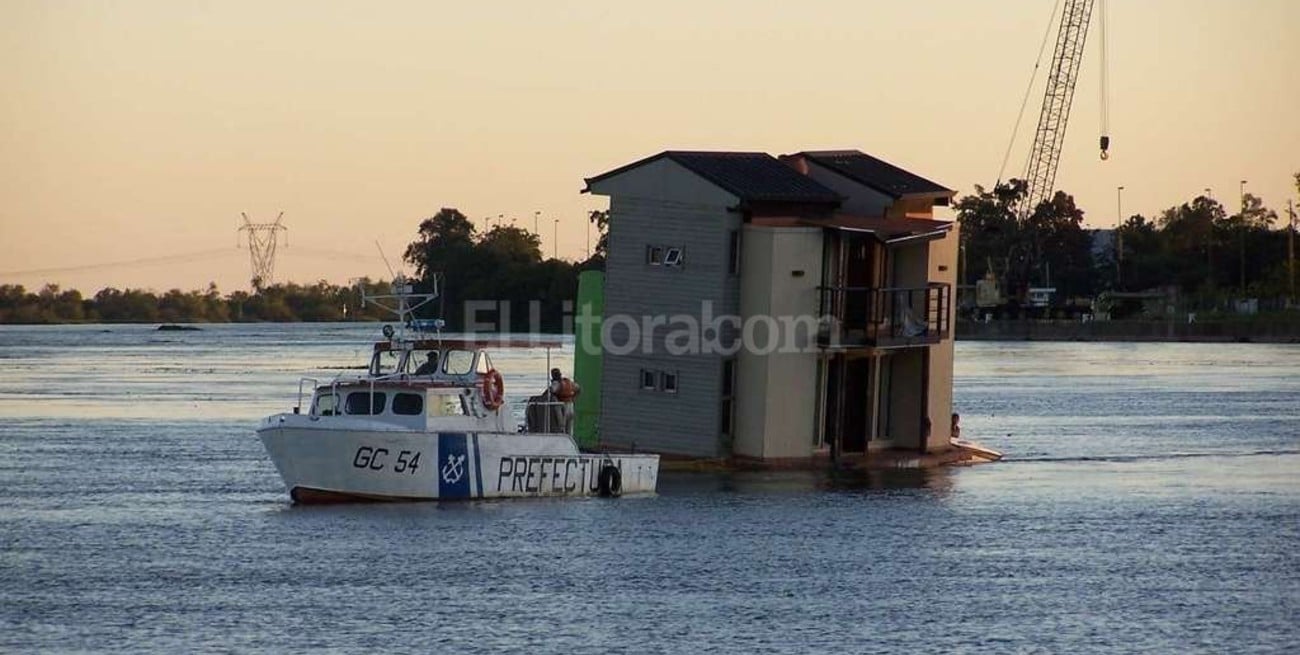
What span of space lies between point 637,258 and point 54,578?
66.6 feet

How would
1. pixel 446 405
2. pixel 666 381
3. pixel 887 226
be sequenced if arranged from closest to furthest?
pixel 446 405, pixel 666 381, pixel 887 226

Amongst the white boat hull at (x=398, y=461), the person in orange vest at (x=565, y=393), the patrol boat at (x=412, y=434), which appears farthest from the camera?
the person in orange vest at (x=565, y=393)

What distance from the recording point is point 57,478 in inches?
2315

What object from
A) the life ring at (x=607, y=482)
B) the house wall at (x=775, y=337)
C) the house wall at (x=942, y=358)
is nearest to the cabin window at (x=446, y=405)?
the life ring at (x=607, y=482)

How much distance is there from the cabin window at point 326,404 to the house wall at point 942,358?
18.9 m

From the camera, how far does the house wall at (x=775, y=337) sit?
56000 millimetres

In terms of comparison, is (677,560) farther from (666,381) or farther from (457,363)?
(666,381)

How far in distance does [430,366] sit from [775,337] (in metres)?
10.3

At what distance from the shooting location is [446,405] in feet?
157

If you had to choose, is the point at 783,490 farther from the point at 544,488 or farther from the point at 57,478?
the point at 57,478

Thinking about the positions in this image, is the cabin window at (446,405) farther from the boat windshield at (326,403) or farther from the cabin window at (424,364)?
the boat windshield at (326,403)

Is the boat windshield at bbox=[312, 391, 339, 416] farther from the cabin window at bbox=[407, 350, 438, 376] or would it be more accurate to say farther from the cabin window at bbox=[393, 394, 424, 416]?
the cabin window at bbox=[407, 350, 438, 376]

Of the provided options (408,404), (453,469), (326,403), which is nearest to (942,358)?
(453,469)

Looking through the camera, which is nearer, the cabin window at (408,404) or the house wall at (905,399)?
the cabin window at (408,404)
